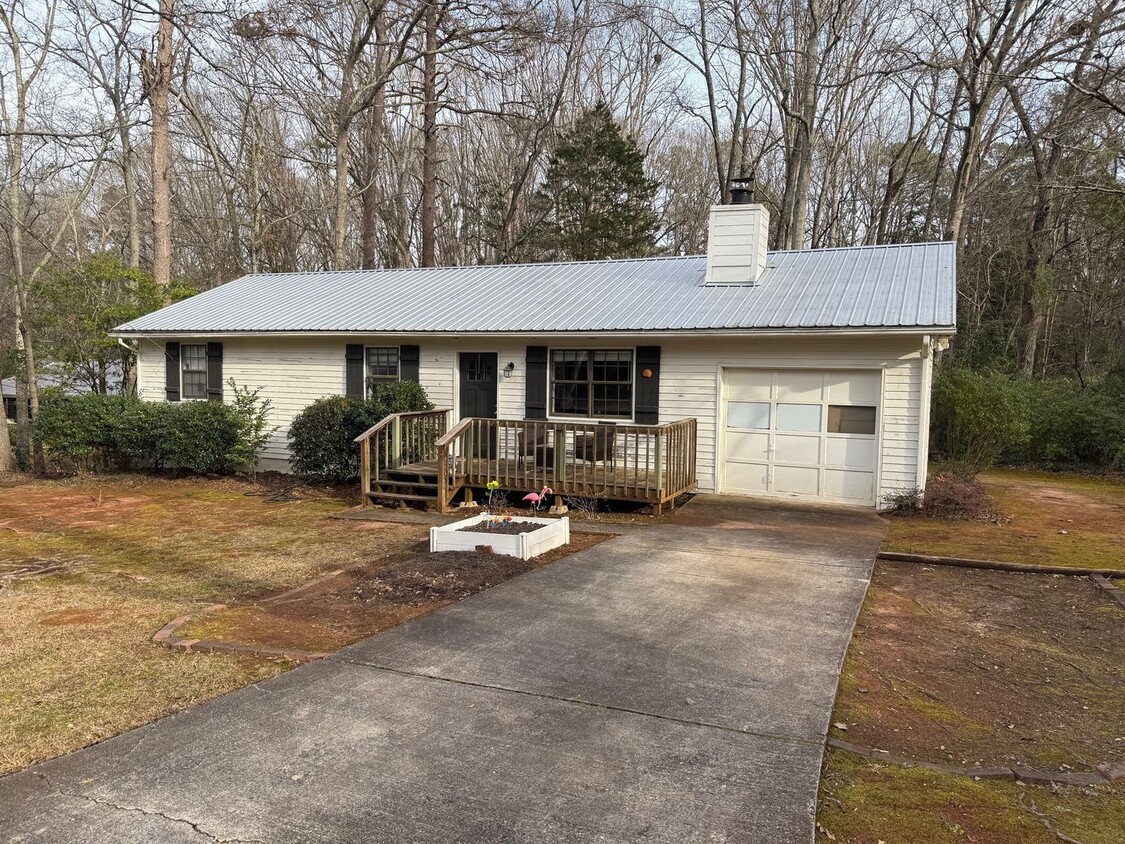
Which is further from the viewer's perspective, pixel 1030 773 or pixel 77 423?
pixel 77 423

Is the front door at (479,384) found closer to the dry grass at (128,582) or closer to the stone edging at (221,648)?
the dry grass at (128,582)

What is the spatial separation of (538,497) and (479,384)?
365 cm

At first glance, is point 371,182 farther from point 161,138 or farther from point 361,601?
point 361,601

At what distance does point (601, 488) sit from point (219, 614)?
5.23m

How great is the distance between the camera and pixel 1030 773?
3332 mm

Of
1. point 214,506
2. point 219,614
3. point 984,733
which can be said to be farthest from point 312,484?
point 984,733

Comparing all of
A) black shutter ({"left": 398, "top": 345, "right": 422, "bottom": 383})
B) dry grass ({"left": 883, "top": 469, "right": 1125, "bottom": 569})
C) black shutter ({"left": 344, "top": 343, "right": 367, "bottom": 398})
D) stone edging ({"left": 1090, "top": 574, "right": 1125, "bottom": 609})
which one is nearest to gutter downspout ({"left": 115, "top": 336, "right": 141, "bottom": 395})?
black shutter ({"left": 344, "top": 343, "right": 367, "bottom": 398})

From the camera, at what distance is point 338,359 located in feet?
42.9

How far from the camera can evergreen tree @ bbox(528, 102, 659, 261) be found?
74.2 feet

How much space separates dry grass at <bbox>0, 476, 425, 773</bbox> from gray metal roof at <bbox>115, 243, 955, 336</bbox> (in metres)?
3.39

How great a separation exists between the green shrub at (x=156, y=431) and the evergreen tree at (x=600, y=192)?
12424mm

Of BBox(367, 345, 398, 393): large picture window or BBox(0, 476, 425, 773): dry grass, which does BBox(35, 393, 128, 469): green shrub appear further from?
BBox(367, 345, 398, 393): large picture window

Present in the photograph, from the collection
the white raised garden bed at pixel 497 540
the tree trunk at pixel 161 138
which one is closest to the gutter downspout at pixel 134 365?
the tree trunk at pixel 161 138

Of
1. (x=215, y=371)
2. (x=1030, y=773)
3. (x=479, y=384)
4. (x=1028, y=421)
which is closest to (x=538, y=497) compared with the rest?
(x=479, y=384)
